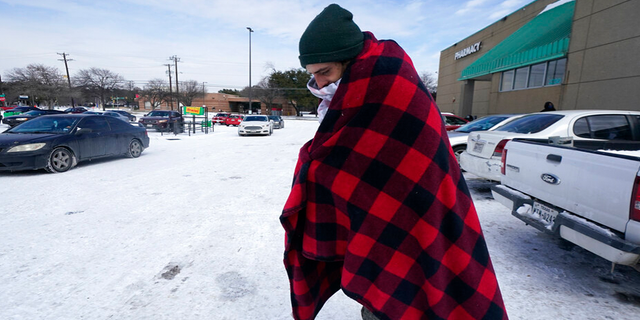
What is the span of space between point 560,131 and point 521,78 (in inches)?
462

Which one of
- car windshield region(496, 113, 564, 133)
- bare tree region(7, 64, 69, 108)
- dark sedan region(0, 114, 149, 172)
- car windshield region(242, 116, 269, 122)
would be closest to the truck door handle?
car windshield region(496, 113, 564, 133)

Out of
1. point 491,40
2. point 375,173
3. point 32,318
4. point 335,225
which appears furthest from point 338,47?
point 491,40

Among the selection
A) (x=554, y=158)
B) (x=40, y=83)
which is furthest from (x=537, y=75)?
(x=40, y=83)

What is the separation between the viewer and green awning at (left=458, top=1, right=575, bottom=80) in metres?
10.4

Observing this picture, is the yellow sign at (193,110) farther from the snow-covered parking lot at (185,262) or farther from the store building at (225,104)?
the store building at (225,104)

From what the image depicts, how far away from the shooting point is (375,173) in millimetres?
1062

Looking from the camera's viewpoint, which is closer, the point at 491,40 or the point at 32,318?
the point at 32,318

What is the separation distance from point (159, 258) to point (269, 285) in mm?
1202

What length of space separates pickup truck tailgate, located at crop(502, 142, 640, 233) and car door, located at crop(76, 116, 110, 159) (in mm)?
8691

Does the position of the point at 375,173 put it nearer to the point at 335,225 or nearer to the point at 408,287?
the point at 335,225

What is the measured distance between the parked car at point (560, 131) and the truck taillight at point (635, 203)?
2.45m

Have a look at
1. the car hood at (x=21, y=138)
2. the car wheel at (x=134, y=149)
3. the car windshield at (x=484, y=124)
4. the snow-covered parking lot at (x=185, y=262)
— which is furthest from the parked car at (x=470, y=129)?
the car hood at (x=21, y=138)

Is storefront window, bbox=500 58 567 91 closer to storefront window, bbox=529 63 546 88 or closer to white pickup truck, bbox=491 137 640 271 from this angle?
storefront window, bbox=529 63 546 88

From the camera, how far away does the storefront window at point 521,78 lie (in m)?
13.8
